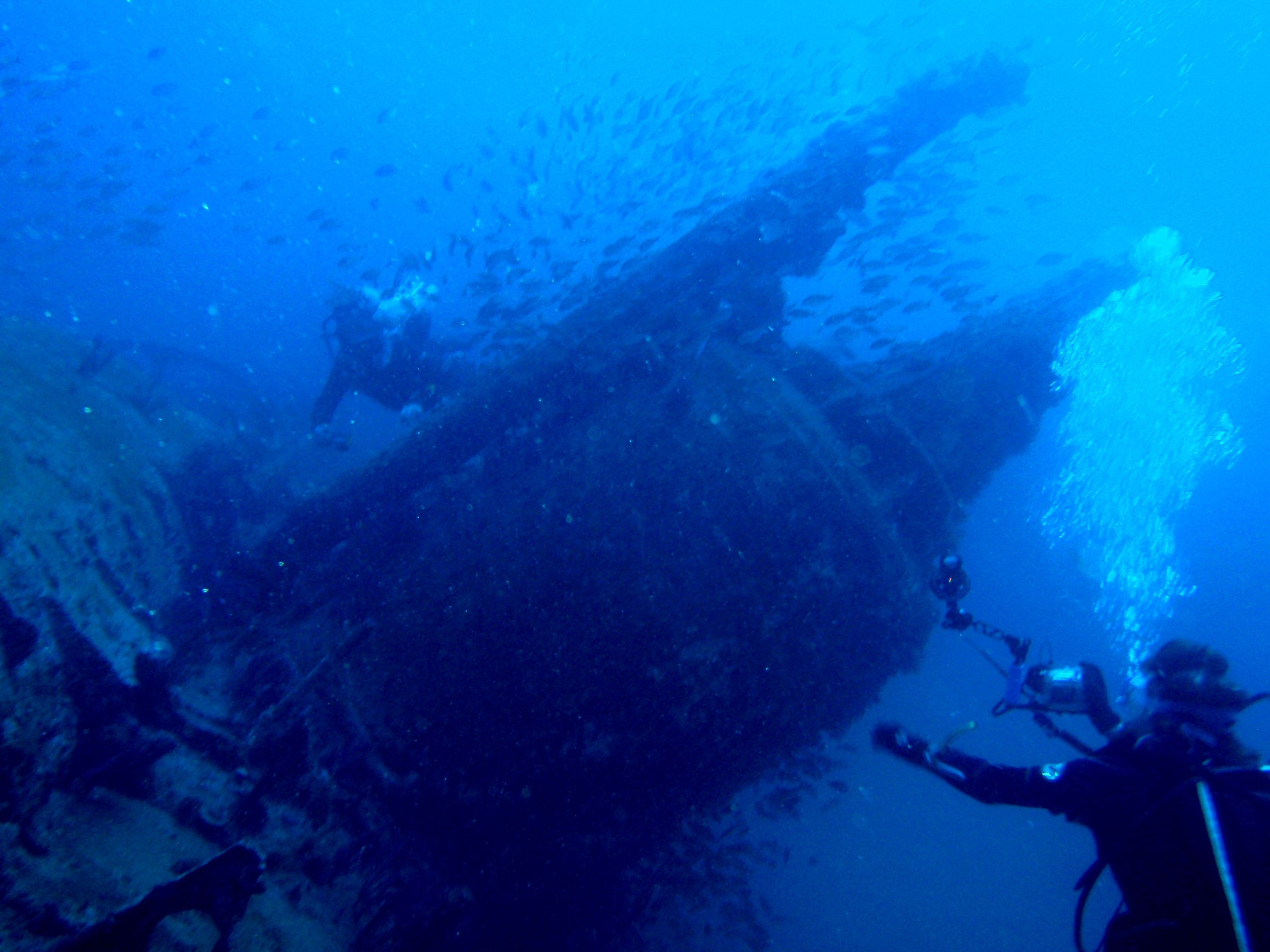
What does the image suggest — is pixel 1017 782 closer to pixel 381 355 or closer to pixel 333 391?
pixel 381 355

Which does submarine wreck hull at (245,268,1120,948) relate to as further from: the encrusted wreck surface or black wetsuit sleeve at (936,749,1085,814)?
black wetsuit sleeve at (936,749,1085,814)

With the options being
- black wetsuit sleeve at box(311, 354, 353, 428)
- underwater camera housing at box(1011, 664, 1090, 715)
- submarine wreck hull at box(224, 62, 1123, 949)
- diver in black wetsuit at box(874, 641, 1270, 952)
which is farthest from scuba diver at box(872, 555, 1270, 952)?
black wetsuit sleeve at box(311, 354, 353, 428)

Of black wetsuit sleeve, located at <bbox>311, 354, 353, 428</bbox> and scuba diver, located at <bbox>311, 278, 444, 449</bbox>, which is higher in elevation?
scuba diver, located at <bbox>311, 278, 444, 449</bbox>

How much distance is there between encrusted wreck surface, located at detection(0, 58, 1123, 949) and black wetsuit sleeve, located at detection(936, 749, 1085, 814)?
102 inches

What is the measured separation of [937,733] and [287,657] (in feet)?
90.9

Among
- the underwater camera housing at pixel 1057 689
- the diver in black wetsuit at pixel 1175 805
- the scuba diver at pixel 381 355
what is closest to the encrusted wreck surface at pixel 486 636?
the underwater camera housing at pixel 1057 689

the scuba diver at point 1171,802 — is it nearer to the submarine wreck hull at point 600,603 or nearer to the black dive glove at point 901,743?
the black dive glove at point 901,743

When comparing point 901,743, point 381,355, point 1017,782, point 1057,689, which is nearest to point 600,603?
point 901,743

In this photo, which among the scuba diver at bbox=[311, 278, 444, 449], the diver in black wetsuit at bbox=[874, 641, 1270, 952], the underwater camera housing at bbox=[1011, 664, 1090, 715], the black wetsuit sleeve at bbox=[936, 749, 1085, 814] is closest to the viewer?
the diver in black wetsuit at bbox=[874, 641, 1270, 952]

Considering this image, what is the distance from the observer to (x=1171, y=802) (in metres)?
2.29

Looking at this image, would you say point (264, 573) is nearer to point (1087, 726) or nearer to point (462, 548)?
point (462, 548)

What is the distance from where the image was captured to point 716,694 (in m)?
5.52

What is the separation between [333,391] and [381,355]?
1.16 m

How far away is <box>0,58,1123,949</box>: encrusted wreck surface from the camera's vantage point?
438 centimetres
